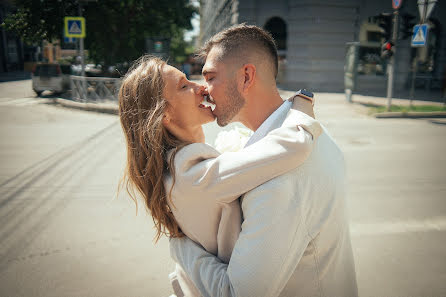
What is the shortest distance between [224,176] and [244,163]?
3.6 inches

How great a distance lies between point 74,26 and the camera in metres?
12.9

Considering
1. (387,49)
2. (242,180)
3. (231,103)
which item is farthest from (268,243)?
(387,49)

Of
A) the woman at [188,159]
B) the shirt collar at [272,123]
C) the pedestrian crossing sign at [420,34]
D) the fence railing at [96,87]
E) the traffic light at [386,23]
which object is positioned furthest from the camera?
the fence railing at [96,87]

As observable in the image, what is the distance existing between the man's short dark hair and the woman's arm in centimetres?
54

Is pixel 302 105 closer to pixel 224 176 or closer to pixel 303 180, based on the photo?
pixel 303 180

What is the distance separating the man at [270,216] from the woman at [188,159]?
0.07 meters

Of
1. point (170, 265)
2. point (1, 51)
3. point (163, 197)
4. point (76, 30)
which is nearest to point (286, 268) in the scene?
point (163, 197)

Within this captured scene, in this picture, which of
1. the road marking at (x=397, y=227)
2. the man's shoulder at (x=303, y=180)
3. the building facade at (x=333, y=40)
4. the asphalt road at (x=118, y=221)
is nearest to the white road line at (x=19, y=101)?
the asphalt road at (x=118, y=221)

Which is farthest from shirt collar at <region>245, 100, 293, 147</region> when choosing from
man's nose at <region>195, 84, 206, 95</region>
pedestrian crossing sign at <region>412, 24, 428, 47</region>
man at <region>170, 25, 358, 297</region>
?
pedestrian crossing sign at <region>412, 24, 428, 47</region>

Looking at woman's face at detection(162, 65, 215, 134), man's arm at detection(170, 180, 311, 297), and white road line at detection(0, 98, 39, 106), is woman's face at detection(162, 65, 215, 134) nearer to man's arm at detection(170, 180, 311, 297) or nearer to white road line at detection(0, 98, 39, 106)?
man's arm at detection(170, 180, 311, 297)

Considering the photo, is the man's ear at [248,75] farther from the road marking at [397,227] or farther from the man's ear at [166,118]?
the road marking at [397,227]

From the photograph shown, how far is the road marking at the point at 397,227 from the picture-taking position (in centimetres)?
388

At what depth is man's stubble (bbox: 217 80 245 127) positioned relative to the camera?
5.68 ft

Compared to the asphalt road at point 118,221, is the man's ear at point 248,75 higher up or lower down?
higher up
